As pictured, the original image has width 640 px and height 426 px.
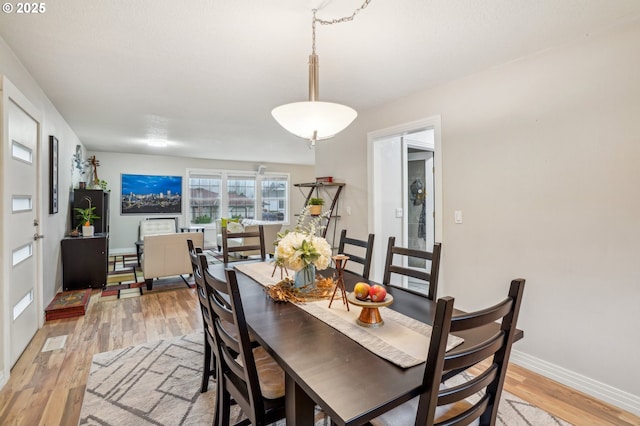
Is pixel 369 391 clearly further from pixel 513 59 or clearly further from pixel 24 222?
Result: pixel 24 222

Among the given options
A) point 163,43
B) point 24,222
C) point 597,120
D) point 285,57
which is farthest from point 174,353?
point 597,120

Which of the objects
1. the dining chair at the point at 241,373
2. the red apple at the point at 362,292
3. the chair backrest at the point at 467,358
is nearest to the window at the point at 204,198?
the dining chair at the point at 241,373

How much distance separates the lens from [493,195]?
8.62 ft

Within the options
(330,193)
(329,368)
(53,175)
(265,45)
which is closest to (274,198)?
(330,193)

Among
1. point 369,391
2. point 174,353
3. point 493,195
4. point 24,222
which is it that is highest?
point 493,195

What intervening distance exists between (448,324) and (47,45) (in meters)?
3.10

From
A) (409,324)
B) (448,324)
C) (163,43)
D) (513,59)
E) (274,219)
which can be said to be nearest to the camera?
(448,324)

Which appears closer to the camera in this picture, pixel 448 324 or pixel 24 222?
pixel 448 324

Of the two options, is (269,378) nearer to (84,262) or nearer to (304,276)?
(304,276)

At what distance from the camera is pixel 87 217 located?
453 centimetres

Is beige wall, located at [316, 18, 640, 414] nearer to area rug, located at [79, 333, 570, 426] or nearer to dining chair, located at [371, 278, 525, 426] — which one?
area rug, located at [79, 333, 570, 426]

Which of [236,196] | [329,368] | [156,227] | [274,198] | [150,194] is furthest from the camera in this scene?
[274,198]

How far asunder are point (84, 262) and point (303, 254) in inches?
159

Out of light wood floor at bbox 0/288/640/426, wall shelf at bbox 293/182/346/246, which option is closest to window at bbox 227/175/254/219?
wall shelf at bbox 293/182/346/246
